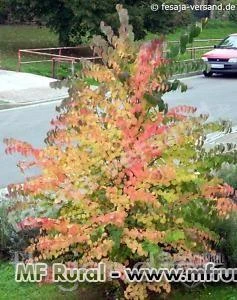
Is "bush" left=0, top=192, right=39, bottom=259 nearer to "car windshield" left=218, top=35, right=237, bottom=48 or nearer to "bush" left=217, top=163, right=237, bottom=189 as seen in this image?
"bush" left=217, top=163, right=237, bottom=189

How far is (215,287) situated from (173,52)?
6.41 ft

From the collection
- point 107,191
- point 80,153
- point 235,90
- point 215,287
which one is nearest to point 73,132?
point 80,153

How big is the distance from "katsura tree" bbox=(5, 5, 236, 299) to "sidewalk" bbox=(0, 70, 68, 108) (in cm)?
1270

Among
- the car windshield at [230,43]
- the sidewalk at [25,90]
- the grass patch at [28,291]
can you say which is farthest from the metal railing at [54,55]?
the grass patch at [28,291]

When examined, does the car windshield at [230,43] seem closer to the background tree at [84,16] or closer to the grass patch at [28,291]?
the background tree at [84,16]

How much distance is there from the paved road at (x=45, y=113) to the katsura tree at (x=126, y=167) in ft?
17.3

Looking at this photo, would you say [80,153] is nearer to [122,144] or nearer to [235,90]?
[122,144]

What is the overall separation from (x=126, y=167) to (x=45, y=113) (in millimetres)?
11886

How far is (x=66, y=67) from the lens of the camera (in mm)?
22141

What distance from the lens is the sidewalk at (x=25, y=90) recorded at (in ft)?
59.6

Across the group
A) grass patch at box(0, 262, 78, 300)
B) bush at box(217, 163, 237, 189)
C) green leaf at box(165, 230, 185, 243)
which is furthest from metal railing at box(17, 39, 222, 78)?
green leaf at box(165, 230, 185, 243)

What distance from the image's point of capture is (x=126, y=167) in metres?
4.50

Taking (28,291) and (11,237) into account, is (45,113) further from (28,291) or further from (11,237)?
(28,291)

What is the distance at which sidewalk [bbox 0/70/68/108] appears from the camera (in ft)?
59.6
